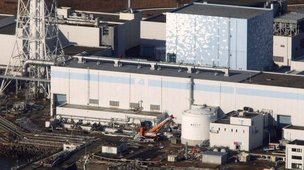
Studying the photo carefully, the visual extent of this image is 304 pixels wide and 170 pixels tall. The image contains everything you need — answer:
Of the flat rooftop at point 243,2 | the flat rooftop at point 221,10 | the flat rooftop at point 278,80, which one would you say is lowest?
the flat rooftop at point 278,80

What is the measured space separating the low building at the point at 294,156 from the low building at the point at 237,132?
193 cm

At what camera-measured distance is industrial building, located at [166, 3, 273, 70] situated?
5181 cm

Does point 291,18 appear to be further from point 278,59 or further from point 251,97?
point 251,97

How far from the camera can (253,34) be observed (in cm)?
5216

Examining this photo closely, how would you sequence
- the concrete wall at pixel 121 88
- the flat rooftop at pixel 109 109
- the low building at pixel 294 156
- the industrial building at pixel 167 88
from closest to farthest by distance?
the low building at pixel 294 156, the industrial building at pixel 167 88, the concrete wall at pixel 121 88, the flat rooftop at pixel 109 109

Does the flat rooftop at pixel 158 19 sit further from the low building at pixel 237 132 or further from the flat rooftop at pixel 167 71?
the low building at pixel 237 132

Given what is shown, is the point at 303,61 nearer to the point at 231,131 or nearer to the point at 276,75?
the point at 276,75

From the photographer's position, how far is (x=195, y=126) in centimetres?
4644

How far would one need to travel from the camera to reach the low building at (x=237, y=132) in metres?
45.6

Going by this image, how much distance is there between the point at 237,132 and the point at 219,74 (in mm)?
3441

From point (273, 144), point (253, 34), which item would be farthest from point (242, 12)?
point (273, 144)

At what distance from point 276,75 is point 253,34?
341cm

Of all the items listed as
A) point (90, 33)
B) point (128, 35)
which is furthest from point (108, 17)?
point (90, 33)

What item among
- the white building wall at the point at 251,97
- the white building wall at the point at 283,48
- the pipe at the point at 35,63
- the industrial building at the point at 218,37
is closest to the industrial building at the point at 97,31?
the industrial building at the point at 218,37
